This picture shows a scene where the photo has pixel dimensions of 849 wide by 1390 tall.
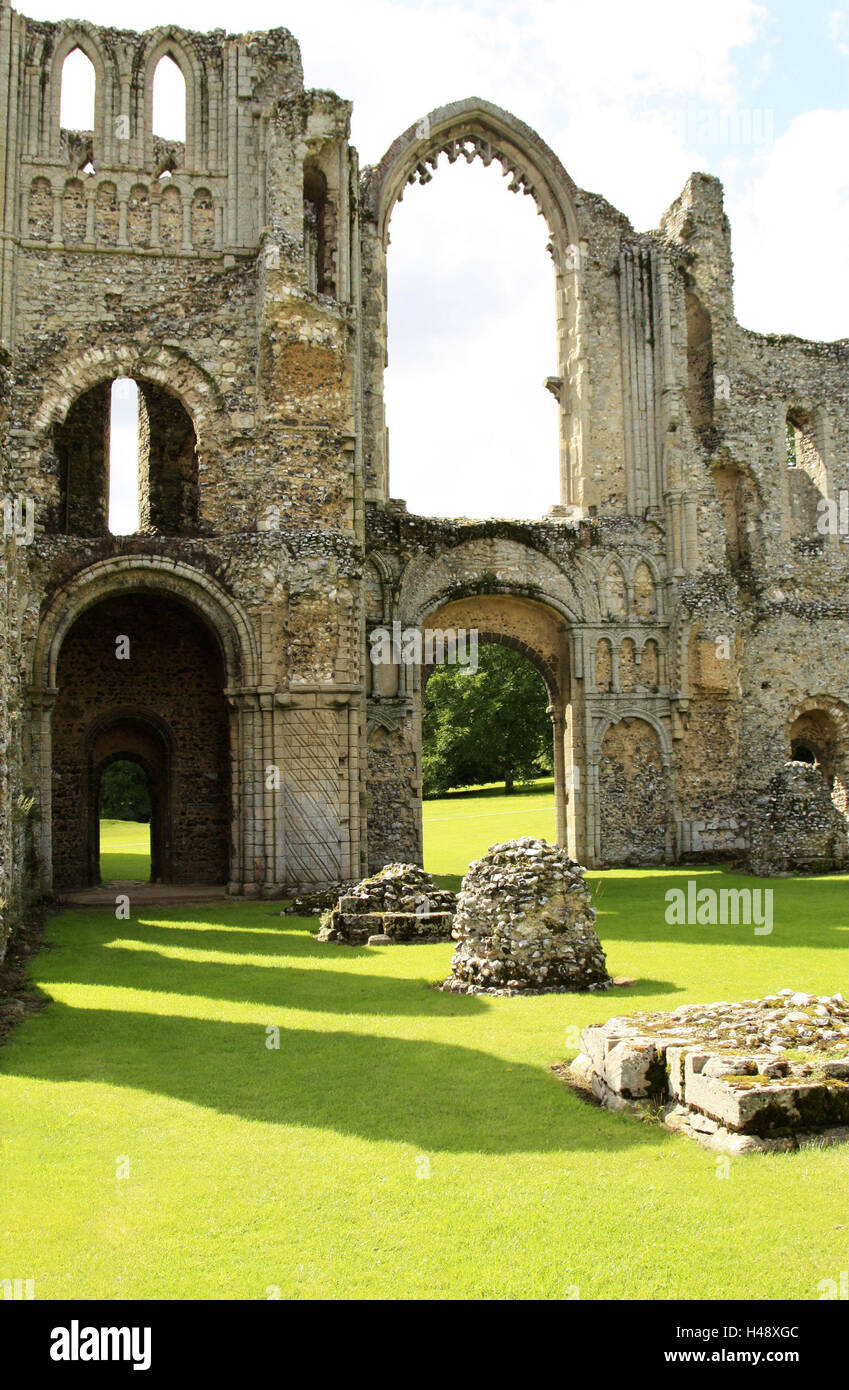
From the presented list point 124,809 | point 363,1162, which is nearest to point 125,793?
point 124,809

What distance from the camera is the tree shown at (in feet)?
142

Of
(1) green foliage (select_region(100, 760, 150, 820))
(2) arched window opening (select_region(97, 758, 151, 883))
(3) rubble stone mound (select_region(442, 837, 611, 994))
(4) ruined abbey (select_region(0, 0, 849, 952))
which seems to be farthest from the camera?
(1) green foliage (select_region(100, 760, 150, 820))

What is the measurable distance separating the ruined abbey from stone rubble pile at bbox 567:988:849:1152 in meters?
6.92

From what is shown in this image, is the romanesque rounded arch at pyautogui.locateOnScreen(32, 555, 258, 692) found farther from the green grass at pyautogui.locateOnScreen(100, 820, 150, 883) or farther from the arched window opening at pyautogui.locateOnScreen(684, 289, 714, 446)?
the arched window opening at pyautogui.locateOnScreen(684, 289, 714, 446)

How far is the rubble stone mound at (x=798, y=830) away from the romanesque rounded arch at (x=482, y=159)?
37.6 feet

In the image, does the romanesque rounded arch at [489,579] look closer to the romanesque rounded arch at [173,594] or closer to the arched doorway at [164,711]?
the arched doorway at [164,711]

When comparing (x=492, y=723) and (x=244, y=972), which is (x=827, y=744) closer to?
(x=244, y=972)

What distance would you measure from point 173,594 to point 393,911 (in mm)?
6875

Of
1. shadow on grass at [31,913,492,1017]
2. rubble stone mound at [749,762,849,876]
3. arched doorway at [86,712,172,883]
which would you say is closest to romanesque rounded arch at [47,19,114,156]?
arched doorway at [86,712,172,883]

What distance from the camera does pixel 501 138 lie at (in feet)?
76.0

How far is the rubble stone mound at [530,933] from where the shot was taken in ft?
32.1

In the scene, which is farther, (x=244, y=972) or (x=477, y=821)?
(x=477, y=821)

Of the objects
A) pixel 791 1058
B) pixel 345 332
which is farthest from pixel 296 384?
pixel 791 1058

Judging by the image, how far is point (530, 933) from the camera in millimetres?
9930
